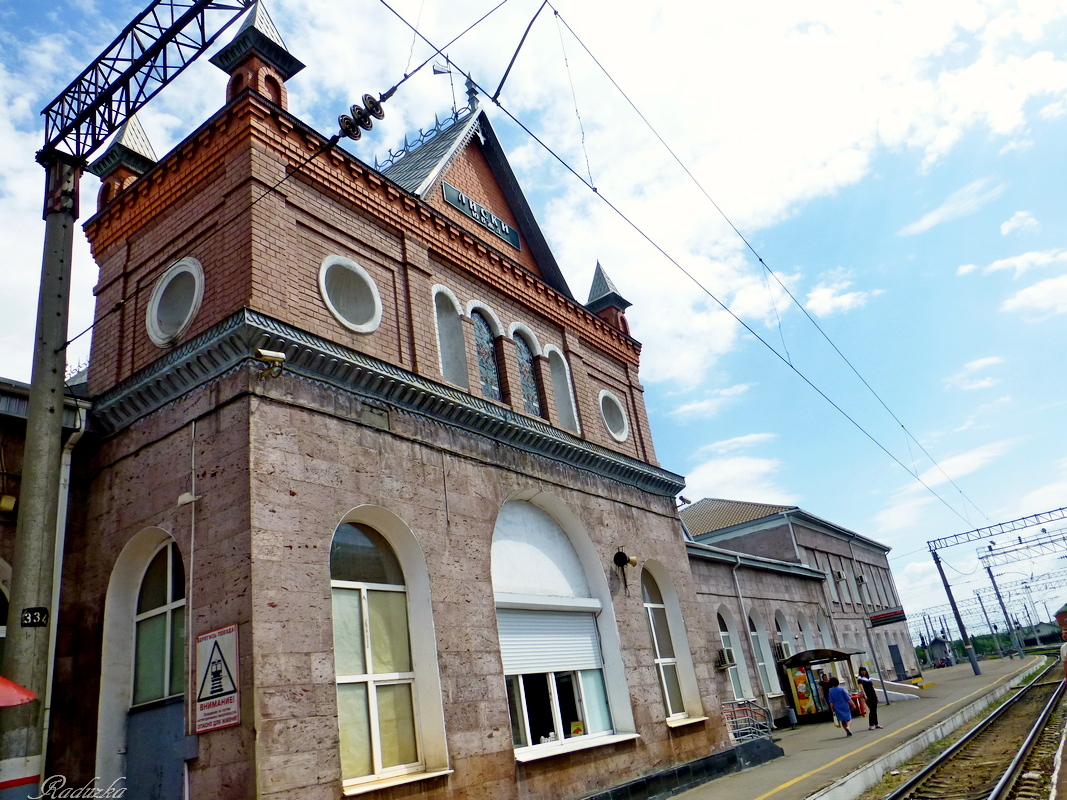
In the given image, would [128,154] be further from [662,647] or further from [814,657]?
[814,657]

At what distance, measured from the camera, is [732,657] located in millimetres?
23359

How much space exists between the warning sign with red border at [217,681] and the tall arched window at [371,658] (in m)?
1.33

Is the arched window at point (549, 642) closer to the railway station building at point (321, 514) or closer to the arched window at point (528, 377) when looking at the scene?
the railway station building at point (321, 514)

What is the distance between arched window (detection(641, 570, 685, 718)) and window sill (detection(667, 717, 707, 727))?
23 centimetres

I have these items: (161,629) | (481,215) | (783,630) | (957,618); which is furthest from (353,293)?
(957,618)

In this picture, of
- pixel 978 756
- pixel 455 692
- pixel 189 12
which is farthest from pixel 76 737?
pixel 978 756

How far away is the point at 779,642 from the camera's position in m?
26.0

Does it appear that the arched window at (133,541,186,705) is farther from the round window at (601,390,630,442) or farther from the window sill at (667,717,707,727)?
the round window at (601,390,630,442)

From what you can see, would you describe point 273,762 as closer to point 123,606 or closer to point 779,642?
point 123,606

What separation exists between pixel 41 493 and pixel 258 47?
7095mm

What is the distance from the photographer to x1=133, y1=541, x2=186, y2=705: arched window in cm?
952

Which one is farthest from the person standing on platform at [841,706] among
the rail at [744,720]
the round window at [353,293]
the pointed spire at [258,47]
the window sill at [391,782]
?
the pointed spire at [258,47]

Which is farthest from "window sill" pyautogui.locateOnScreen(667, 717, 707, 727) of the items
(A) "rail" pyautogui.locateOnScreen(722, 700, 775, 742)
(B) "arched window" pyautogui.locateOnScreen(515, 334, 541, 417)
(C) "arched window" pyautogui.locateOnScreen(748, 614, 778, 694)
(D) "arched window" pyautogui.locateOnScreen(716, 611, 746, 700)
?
(C) "arched window" pyautogui.locateOnScreen(748, 614, 778, 694)

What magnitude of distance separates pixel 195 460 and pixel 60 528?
2.62 metres
